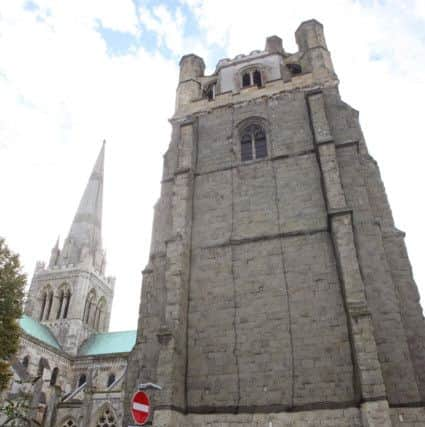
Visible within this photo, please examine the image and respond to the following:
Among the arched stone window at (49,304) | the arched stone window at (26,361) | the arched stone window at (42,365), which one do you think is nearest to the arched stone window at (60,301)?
the arched stone window at (49,304)

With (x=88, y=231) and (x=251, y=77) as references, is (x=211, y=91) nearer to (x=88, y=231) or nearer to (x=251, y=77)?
(x=251, y=77)

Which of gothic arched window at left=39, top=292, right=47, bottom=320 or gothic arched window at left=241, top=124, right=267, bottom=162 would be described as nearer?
gothic arched window at left=241, top=124, right=267, bottom=162

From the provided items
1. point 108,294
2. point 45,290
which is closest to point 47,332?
point 45,290

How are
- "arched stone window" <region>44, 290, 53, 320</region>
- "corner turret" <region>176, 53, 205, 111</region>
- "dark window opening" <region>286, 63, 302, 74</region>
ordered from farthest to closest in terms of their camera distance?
"arched stone window" <region>44, 290, 53, 320</region>, "dark window opening" <region>286, 63, 302, 74</region>, "corner turret" <region>176, 53, 205, 111</region>

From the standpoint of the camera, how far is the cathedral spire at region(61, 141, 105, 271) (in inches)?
1767

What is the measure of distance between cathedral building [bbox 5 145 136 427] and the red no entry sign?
17166 mm

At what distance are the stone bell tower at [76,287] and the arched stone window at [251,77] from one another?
31856 millimetres

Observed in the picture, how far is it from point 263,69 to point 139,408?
53.6 ft

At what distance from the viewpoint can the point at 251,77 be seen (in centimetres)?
1864

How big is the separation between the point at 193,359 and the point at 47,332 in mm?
34175

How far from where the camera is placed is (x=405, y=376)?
30.1ft

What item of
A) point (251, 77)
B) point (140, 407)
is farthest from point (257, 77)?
point (140, 407)

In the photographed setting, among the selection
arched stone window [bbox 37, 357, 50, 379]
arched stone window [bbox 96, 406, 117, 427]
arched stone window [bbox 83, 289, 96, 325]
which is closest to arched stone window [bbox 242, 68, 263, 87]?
arched stone window [bbox 96, 406, 117, 427]

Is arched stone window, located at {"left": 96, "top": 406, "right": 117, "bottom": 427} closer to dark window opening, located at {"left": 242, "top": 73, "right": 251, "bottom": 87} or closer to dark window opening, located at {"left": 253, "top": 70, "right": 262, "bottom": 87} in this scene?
dark window opening, located at {"left": 242, "top": 73, "right": 251, "bottom": 87}
